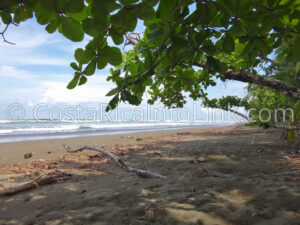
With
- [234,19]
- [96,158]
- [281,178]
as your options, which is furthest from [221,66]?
[96,158]

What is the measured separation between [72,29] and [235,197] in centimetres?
186

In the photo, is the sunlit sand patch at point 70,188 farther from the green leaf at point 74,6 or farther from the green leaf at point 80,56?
the green leaf at point 74,6

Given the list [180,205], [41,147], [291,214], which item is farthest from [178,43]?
[41,147]

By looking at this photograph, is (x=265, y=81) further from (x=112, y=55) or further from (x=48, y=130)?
(x=48, y=130)

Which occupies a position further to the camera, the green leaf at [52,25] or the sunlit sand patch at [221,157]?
the sunlit sand patch at [221,157]

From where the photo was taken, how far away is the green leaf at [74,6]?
2.74ft

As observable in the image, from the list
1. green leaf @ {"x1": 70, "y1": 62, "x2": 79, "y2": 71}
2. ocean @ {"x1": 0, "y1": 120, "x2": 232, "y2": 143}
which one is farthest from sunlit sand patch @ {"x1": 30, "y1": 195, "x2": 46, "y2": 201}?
ocean @ {"x1": 0, "y1": 120, "x2": 232, "y2": 143}

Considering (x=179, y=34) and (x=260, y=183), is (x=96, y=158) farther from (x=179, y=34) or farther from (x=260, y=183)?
(x=179, y=34)

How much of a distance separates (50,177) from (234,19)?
2.87 metres

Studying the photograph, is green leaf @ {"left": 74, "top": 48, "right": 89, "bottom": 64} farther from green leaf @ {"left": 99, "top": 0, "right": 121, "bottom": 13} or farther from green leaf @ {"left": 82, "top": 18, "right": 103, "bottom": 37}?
green leaf @ {"left": 99, "top": 0, "right": 121, "bottom": 13}

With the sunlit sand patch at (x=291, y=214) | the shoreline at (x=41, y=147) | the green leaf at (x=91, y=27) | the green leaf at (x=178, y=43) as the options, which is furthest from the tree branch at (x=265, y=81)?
the shoreline at (x=41, y=147)

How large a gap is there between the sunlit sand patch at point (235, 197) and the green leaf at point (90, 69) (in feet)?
4.99

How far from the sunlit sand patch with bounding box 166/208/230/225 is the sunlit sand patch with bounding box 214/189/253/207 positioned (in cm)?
31

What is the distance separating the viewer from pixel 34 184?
2.81 m
